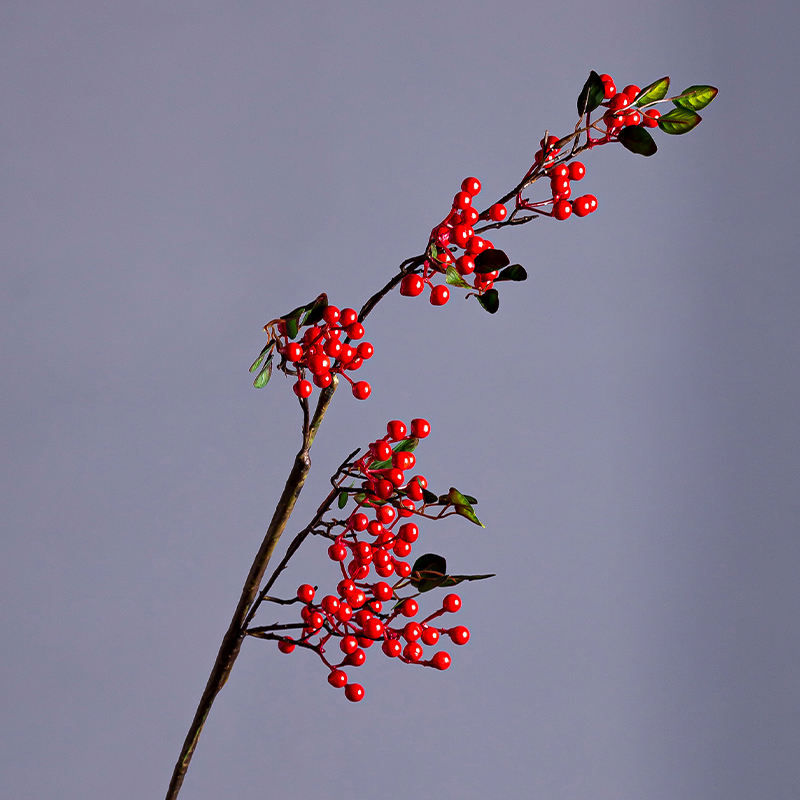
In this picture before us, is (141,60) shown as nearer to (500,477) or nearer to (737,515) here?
(500,477)

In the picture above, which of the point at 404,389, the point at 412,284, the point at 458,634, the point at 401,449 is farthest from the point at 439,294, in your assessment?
the point at 404,389

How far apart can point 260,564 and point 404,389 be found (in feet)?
2.91

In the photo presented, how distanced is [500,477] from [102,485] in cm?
60

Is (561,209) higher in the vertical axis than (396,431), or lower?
higher

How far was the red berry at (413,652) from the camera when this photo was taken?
494 mm

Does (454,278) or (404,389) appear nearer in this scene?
(454,278)

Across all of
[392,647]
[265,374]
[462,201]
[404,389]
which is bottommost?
[392,647]

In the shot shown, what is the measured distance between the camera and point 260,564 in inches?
18.4

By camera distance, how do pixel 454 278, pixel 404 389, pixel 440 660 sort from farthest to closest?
pixel 404 389
pixel 440 660
pixel 454 278

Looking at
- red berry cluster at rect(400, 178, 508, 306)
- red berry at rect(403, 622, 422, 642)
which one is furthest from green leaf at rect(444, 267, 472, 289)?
red berry at rect(403, 622, 422, 642)

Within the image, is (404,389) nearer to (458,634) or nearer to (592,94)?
(458,634)

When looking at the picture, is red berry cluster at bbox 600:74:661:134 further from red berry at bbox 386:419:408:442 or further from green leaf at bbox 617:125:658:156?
red berry at bbox 386:419:408:442

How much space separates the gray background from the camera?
3.99 ft

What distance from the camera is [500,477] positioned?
4.48 ft
